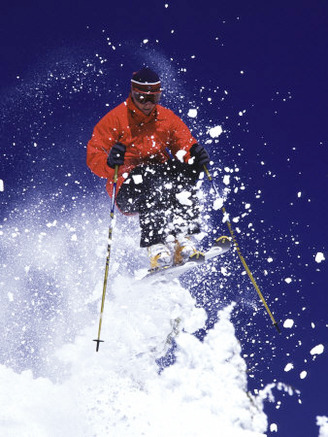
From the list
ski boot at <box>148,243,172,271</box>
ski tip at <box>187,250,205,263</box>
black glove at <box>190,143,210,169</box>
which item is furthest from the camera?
black glove at <box>190,143,210,169</box>

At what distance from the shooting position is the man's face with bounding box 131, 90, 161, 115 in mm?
5445

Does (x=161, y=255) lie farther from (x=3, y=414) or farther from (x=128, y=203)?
(x=3, y=414)

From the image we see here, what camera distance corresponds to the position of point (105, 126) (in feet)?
18.5

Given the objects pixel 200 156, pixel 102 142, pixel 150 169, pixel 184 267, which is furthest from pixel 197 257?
pixel 102 142

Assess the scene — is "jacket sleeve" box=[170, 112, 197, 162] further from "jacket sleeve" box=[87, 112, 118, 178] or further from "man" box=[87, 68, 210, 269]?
"jacket sleeve" box=[87, 112, 118, 178]

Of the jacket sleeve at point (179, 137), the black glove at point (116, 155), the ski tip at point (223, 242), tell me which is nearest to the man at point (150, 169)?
the black glove at point (116, 155)

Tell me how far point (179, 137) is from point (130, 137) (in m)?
0.66

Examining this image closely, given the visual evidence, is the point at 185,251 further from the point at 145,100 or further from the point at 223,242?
the point at 145,100

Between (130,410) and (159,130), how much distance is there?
3706mm

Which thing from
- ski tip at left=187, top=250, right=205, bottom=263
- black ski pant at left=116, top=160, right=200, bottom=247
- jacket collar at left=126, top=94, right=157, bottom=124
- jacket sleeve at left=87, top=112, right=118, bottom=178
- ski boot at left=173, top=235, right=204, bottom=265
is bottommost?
ski tip at left=187, top=250, right=205, bottom=263

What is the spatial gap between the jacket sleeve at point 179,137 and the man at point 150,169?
0.40 feet

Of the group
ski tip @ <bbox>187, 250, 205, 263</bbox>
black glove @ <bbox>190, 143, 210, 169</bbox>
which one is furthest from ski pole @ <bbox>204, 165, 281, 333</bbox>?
ski tip @ <bbox>187, 250, 205, 263</bbox>

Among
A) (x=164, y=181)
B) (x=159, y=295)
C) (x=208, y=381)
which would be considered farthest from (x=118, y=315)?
(x=164, y=181)

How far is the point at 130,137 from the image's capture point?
5.67 m
